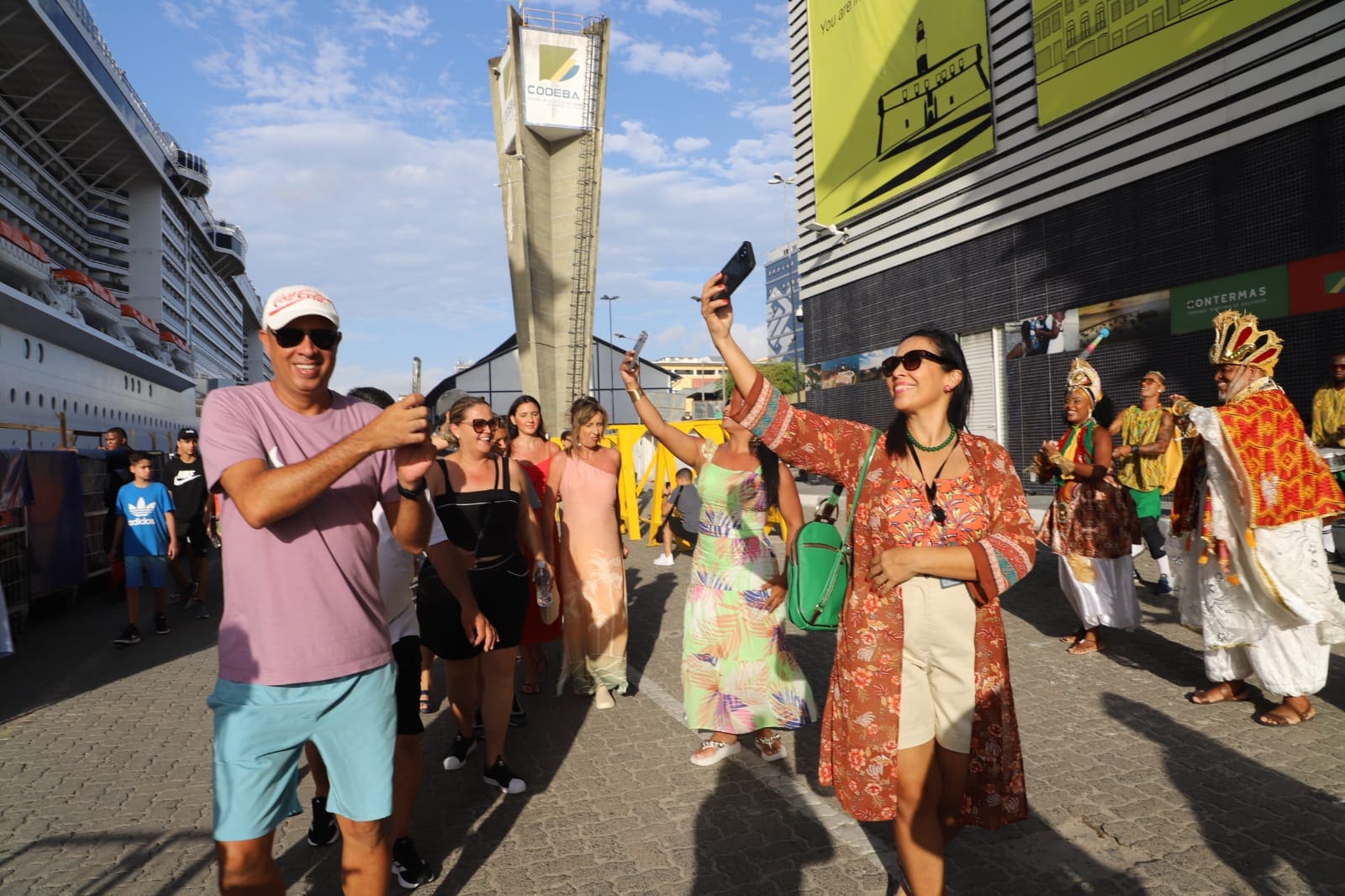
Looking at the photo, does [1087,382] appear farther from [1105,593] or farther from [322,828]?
[322,828]

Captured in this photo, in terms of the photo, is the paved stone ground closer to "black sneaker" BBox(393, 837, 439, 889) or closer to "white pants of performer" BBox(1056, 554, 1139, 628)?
"black sneaker" BBox(393, 837, 439, 889)

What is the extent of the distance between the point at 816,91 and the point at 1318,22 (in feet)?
44.2

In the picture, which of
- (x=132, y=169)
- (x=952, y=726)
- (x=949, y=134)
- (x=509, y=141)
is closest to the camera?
(x=952, y=726)

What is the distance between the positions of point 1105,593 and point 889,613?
4337 mm

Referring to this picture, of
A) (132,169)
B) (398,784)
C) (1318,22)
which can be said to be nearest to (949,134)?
(1318,22)

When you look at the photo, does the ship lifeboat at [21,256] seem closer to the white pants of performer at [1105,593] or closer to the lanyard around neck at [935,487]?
the white pants of performer at [1105,593]

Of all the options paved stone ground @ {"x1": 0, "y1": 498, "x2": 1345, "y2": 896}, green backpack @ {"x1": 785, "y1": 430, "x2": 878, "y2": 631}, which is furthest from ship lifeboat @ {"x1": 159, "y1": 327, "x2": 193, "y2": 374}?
green backpack @ {"x1": 785, "y1": 430, "x2": 878, "y2": 631}

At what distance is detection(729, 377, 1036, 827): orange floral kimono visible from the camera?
2.70 meters

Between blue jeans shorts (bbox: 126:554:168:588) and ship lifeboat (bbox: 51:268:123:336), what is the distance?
2410 centimetres

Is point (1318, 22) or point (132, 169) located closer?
point (1318, 22)

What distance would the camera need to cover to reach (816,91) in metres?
24.6

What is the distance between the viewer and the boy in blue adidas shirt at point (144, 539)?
26.1ft

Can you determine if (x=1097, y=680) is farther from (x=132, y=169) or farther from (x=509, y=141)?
(x=132, y=169)

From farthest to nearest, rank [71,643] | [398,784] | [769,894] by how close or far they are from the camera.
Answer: [71,643] → [398,784] → [769,894]
